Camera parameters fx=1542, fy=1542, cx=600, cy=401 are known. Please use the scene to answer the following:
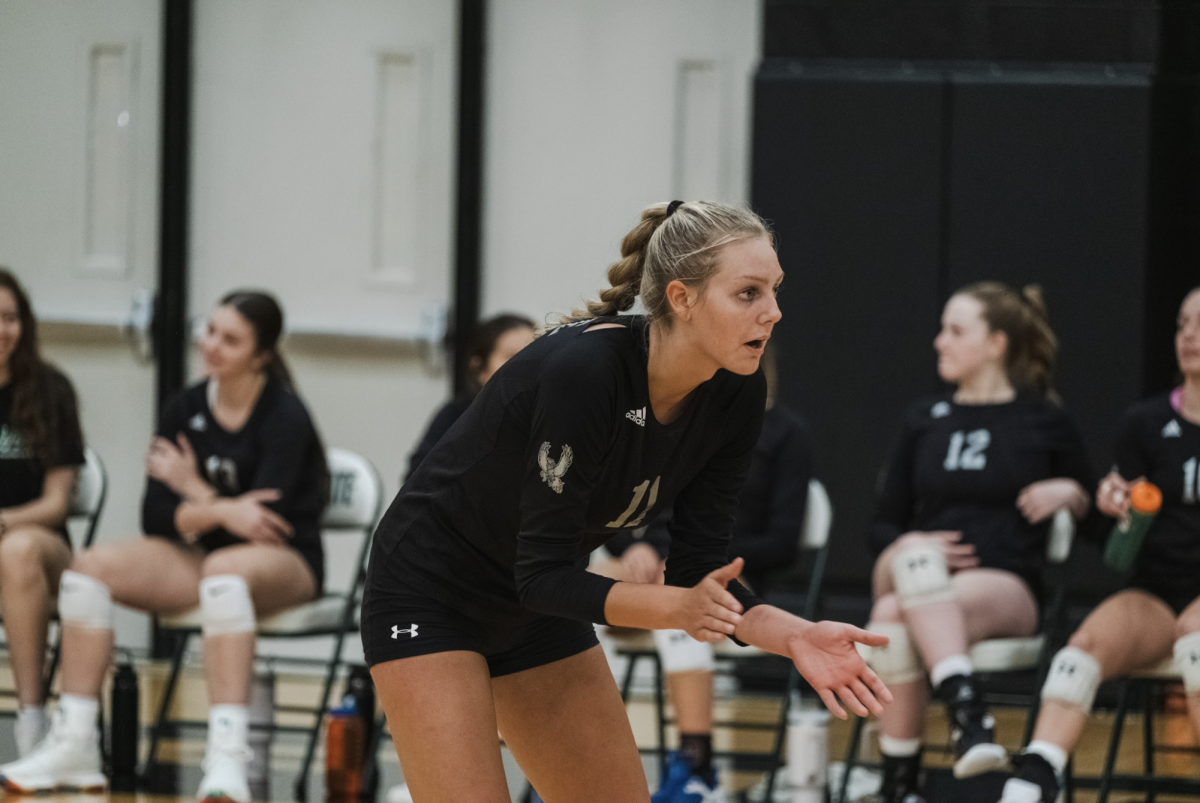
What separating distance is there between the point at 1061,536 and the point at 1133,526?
0.86 ft

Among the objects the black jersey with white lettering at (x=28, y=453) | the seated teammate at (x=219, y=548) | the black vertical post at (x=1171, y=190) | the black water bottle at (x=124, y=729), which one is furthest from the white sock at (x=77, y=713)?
the black vertical post at (x=1171, y=190)

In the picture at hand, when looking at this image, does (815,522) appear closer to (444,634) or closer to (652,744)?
(652,744)

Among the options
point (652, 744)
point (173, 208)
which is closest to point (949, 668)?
point (652, 744)

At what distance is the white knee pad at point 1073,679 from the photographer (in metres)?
3.75

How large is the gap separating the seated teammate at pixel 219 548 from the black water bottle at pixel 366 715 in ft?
0.94

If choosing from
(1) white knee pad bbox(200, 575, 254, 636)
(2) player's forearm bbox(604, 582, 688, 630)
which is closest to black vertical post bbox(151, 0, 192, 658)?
(1) white knee pad bbox(200, 575, 254, 636)

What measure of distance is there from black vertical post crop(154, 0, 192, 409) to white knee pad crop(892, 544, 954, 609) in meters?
3.39

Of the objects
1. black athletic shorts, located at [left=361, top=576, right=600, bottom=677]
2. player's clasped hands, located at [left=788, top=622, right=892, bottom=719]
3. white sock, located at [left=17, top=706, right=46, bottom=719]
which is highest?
player's clasped hands, located at [left=788, top=622, right=892, bottom=719]

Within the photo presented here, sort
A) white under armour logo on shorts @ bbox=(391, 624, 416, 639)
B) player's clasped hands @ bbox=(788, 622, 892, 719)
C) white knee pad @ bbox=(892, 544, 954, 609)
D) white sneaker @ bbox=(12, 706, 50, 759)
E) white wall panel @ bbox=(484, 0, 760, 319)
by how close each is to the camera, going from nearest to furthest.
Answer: player's clasped hands @ bbox=(788, 622, 892, 719), white under armour logo on shorts @ bbox=(391, 624, 416, 639), white knee pad @ bbox=(892, 544, 954, 609), white sneaker @ bbox=(12, 706, 50, 759), white wall panel @ bbox=(484, 0, 760, 319)

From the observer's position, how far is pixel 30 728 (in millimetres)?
4285

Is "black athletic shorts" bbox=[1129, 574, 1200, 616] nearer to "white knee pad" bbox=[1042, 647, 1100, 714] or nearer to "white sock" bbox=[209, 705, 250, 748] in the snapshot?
"white knee pad" bbox=[1042, 647, 1100, 714]

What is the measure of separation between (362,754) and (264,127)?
302cm

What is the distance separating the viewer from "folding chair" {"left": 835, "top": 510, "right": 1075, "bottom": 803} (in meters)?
3.96

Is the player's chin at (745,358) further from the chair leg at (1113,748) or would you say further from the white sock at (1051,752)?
the chair leg at (1113,748)
